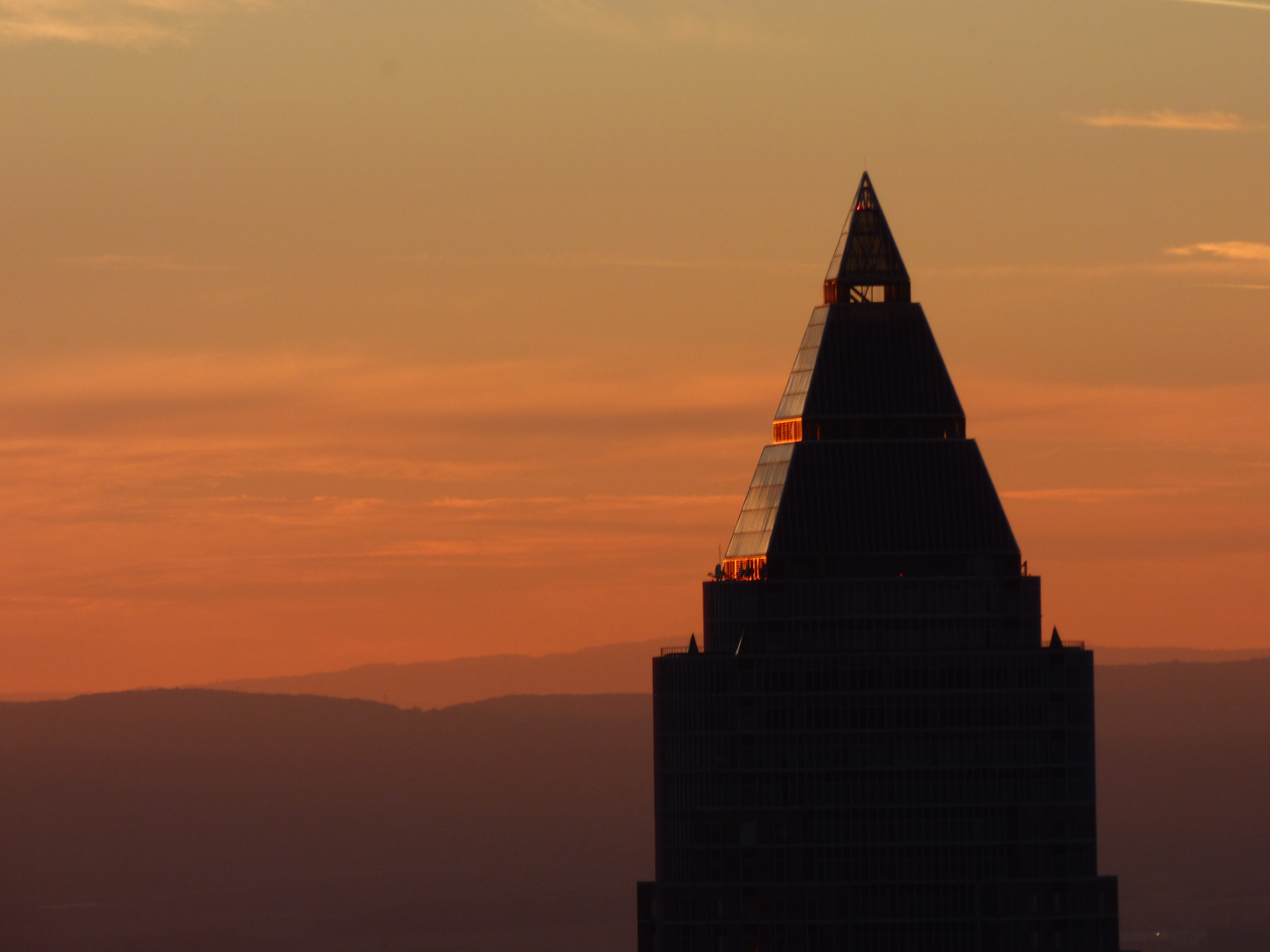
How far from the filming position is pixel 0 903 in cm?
19588
